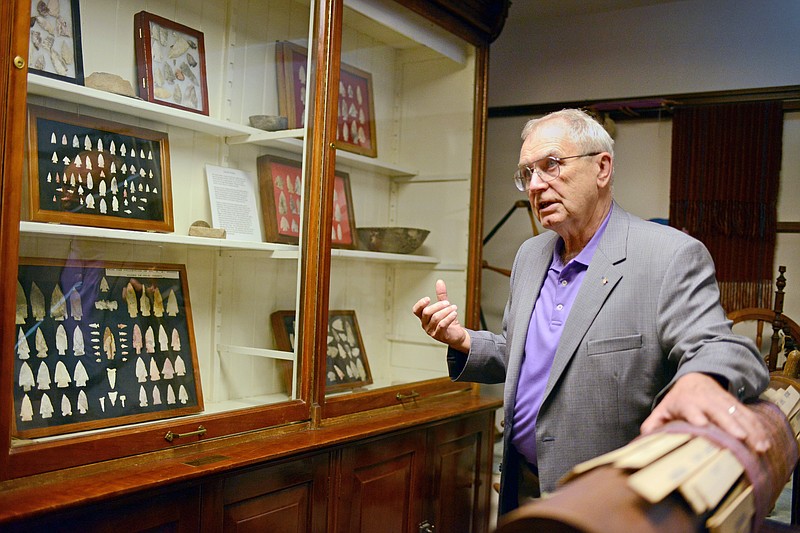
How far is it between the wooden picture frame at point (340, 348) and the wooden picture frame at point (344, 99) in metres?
0.65

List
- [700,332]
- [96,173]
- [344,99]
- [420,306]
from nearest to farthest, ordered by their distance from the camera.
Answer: [700,332]
[420,306]
[96,173]
[344,99]

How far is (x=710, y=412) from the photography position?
877 mm

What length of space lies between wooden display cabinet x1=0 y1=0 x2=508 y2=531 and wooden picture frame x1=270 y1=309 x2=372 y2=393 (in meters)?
0.02

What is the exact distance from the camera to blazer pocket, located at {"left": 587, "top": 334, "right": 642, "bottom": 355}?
1621mm

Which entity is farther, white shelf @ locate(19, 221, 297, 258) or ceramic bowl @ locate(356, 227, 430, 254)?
ceramic bowl @ locate(356, 227, 430, 254)

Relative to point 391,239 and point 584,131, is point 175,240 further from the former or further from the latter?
point 584,131

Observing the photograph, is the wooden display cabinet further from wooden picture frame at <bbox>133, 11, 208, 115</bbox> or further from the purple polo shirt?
the purple polo shirt

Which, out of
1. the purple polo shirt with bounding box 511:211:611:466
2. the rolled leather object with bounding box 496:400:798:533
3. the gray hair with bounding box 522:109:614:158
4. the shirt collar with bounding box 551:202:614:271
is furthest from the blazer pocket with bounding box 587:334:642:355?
the rolled leather object with bounding box 496:400:798:533

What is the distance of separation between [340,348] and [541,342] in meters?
1.07

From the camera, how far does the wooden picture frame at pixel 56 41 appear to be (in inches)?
67.0

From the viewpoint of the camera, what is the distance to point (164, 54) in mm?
2168

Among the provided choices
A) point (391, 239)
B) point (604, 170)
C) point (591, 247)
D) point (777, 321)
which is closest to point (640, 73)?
point (777, 321)

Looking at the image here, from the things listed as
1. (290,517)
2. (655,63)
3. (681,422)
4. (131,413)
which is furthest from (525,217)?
(681,422)

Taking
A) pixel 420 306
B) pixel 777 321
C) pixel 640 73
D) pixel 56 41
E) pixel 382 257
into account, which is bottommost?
pixel 777 321
